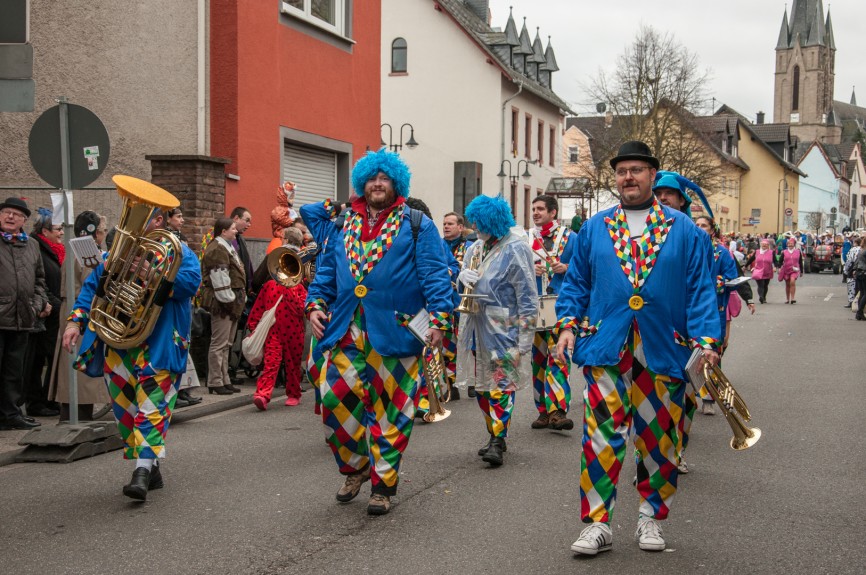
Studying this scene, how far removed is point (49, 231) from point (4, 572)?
17.3 feet

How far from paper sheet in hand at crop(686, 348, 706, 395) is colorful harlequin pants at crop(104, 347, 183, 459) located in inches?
123

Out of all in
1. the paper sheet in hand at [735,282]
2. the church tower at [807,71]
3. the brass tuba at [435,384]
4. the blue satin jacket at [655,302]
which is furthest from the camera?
the church tower at [807,71]

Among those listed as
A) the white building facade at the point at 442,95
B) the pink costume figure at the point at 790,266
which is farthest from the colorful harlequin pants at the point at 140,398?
the white building facade at the point at 442,95

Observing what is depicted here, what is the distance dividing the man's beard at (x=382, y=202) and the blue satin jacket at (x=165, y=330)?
1.28 m

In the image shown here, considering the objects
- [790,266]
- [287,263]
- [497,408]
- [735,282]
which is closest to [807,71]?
[790,266]

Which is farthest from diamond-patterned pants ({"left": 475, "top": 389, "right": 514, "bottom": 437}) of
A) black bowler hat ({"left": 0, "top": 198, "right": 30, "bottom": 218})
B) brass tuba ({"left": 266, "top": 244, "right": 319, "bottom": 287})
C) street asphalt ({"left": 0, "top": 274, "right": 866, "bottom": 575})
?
black bowler hat ({"left": 0, "top": 198, "right": 30, "bottom": 218})

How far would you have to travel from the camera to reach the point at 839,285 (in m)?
40.2

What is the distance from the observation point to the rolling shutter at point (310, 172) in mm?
15664

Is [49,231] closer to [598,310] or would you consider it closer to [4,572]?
[4,572]

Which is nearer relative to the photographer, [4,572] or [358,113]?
[4,572]

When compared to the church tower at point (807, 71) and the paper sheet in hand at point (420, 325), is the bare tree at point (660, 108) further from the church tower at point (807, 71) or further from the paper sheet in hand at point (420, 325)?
the church tower at point (807, 71)

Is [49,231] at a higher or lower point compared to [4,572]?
higher

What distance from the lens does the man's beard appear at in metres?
6.03

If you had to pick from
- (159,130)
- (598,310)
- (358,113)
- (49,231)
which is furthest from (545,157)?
(598,310)
